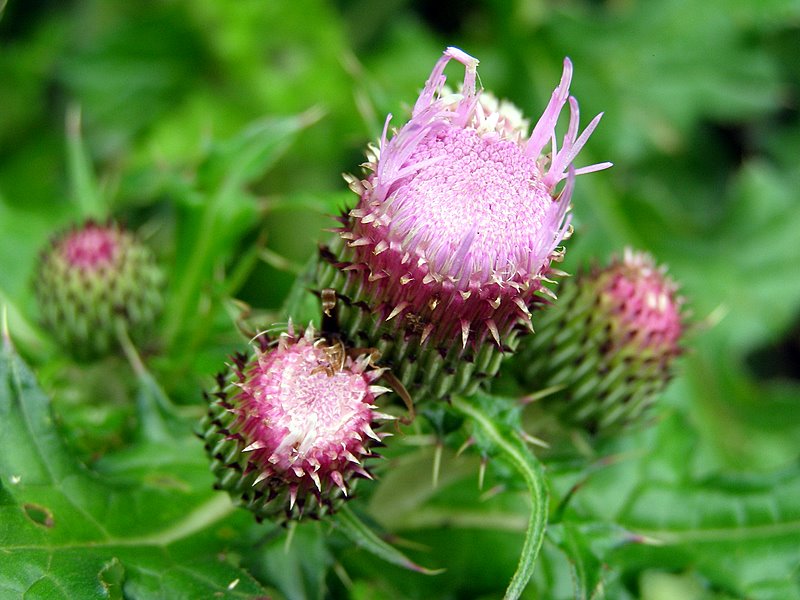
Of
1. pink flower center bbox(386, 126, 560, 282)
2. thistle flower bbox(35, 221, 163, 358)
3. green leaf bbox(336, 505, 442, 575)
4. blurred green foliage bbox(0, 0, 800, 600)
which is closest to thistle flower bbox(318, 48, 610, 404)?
pink flower center bbox(386, 126, 560, 282)

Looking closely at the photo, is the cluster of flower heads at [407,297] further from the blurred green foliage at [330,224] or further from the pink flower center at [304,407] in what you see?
the blurred green foliage at [330,224]

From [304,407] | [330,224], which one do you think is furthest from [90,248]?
[304,407]

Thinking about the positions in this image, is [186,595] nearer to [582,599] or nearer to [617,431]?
[582,599]

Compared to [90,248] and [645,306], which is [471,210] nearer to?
[645,306]

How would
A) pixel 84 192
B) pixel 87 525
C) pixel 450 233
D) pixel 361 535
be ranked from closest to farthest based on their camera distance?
1. pixel 450 233
2. pixel 361 535
3. pixel 87 525
4. pixel 84 192

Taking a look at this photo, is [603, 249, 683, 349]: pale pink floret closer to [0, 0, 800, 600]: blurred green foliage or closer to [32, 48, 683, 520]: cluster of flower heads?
[0, 0, 800, 600]: blurred green foliage

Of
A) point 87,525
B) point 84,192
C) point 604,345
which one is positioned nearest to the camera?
point 87,525

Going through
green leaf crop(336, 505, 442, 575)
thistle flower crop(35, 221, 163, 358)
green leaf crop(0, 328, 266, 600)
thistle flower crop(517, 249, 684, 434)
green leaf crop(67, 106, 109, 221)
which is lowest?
green leaf crop(0, 328, 266, 600)
